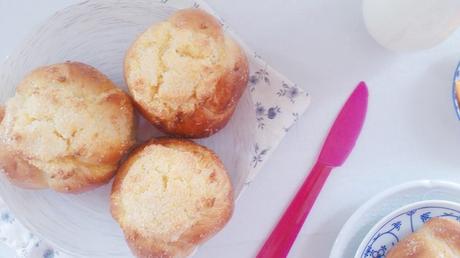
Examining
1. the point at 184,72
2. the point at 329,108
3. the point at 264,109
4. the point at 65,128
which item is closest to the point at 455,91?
the point at 329,108

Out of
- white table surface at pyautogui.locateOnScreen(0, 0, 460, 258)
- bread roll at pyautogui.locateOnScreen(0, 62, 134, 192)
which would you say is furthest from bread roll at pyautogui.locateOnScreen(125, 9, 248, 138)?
white table surface at pyautogui.locateOnScreen(0, 0, 460, 258)

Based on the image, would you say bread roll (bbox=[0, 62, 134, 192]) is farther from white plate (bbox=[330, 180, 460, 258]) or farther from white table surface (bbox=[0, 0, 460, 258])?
white plate (bbox=[330, 180, 460, 258])

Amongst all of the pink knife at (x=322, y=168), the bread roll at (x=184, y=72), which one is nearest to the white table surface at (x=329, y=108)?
the pink knife at (x=322, y=168)

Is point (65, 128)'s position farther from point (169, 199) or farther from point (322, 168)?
point (322, 168)

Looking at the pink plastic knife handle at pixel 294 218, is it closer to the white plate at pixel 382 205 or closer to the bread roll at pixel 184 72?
the white plate at pixel 382 205

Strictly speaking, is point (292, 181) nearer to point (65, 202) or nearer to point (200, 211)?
point (200, 211)

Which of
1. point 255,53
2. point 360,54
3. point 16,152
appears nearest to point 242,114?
point 255,53
